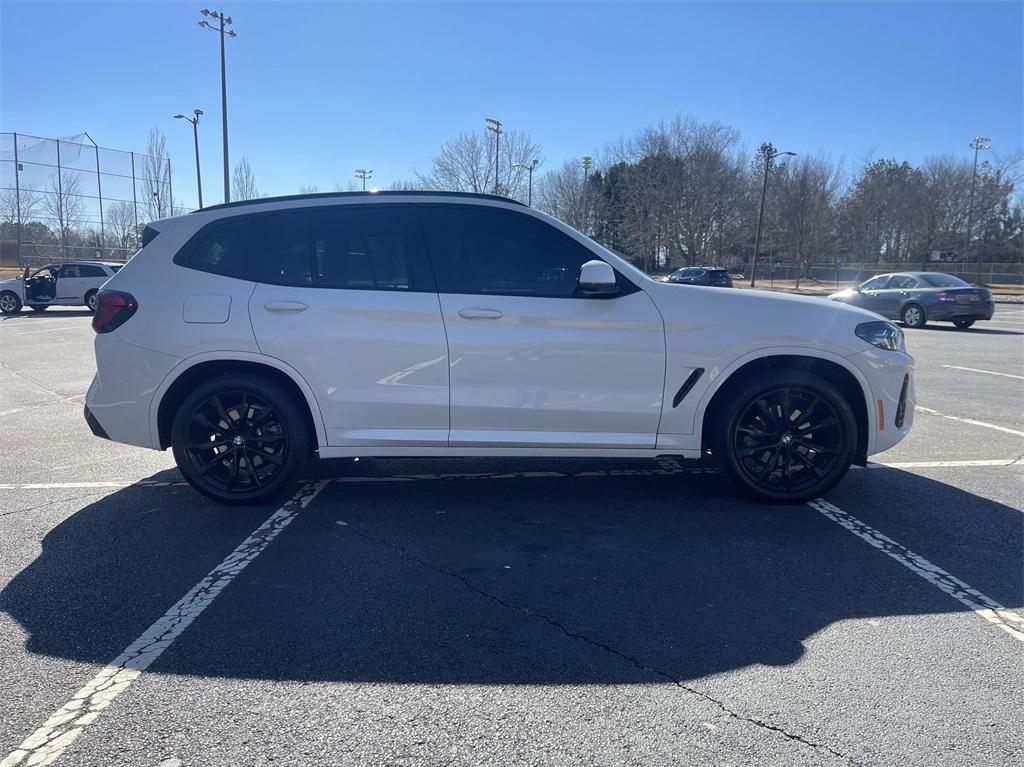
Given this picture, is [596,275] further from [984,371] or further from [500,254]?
[984,371]

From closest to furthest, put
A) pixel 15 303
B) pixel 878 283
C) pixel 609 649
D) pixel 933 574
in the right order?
pixel 609 649 < pixel 933 574 < pixel 878 283 < pixel 15 303

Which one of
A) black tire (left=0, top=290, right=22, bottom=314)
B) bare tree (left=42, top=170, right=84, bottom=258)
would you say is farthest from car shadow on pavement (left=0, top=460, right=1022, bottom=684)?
bare tree (left=42, top=170, right=84, bottom=258)

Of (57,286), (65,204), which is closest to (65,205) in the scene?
(65,204)

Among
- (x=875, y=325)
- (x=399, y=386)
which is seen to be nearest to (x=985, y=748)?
(x=875, y=325)

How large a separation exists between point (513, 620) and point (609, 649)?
46 centimetres

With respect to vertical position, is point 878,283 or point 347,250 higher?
point 347,250

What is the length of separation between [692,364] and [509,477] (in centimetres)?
166

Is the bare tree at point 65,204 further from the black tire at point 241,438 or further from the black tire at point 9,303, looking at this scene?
the black tire at point 241,438

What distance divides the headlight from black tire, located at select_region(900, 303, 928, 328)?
664 inches

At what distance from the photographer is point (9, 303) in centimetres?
2353

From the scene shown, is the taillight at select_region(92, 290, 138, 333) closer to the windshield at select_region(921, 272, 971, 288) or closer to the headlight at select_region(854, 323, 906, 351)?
the headlight at select_region(854, 323, 906, 351)

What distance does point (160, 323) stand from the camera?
4.66 meters

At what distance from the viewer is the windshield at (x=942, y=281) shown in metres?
19.4

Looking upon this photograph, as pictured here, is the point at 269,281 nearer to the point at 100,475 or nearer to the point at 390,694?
the point at 100,475
